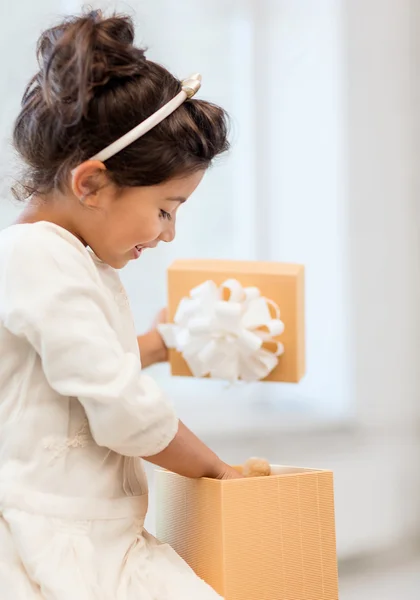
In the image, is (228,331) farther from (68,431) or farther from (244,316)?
(68,431)

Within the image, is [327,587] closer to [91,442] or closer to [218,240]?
[91,442]

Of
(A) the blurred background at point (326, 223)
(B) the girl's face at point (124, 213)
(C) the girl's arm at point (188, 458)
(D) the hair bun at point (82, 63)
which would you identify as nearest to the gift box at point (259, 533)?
(C) the girl's arm at point (188, 458)

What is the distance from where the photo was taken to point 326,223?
2021 millimetres

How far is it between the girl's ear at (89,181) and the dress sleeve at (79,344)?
60 mm

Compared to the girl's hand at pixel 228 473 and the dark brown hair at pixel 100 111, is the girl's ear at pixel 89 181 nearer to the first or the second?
the dark brown hair at pixel 100 111

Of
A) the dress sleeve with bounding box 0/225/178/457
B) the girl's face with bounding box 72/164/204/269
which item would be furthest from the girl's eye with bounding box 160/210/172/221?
the dress sleeve with bounding box 0/225/178/457

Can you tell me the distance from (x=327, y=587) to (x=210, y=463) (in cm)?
19

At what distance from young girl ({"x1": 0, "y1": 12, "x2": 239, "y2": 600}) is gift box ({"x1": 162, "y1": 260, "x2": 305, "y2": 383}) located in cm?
37

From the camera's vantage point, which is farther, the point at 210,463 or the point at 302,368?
the point at 302,368

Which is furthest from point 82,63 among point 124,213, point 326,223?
point 326,223

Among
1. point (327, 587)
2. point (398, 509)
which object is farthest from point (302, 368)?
point (398, 509)

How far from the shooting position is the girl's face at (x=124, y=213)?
3.03ft

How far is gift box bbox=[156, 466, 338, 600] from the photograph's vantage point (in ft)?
3.01

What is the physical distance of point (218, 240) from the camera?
193cm
